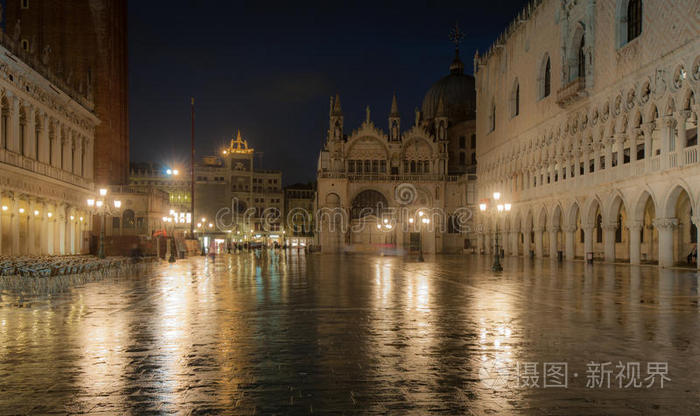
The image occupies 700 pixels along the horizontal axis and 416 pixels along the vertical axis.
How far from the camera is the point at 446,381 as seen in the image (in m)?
6.76

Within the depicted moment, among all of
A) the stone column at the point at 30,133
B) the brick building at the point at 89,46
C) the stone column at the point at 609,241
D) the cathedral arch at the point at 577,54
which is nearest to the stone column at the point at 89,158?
the brick building at the point at 89,46

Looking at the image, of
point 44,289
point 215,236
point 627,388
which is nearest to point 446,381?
point 627,388

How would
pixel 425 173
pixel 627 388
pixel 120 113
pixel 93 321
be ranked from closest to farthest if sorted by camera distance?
pixel 627 388 → pixel 93 321 → pixel 120 113 → pixel 425 173

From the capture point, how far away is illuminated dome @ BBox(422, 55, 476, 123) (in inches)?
3492

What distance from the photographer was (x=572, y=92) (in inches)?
1660

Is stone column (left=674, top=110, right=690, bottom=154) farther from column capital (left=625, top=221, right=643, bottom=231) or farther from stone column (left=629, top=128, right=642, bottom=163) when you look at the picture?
column capital (left=625, top=221, right=643, bottom=231)

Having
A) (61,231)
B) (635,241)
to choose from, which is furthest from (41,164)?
(635,241)

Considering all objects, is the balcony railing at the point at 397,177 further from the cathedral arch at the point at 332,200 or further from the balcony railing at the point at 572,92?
the balcony railing at the point at 572,92

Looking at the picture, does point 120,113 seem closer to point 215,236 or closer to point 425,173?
point 425,173

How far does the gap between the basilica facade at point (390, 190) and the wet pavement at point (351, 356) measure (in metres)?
60.2

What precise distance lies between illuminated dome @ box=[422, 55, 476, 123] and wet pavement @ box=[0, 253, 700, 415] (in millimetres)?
75042

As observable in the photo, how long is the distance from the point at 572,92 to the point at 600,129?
3.42 m

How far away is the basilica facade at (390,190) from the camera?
75.9 meters

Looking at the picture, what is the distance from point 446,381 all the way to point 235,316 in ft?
21.2
